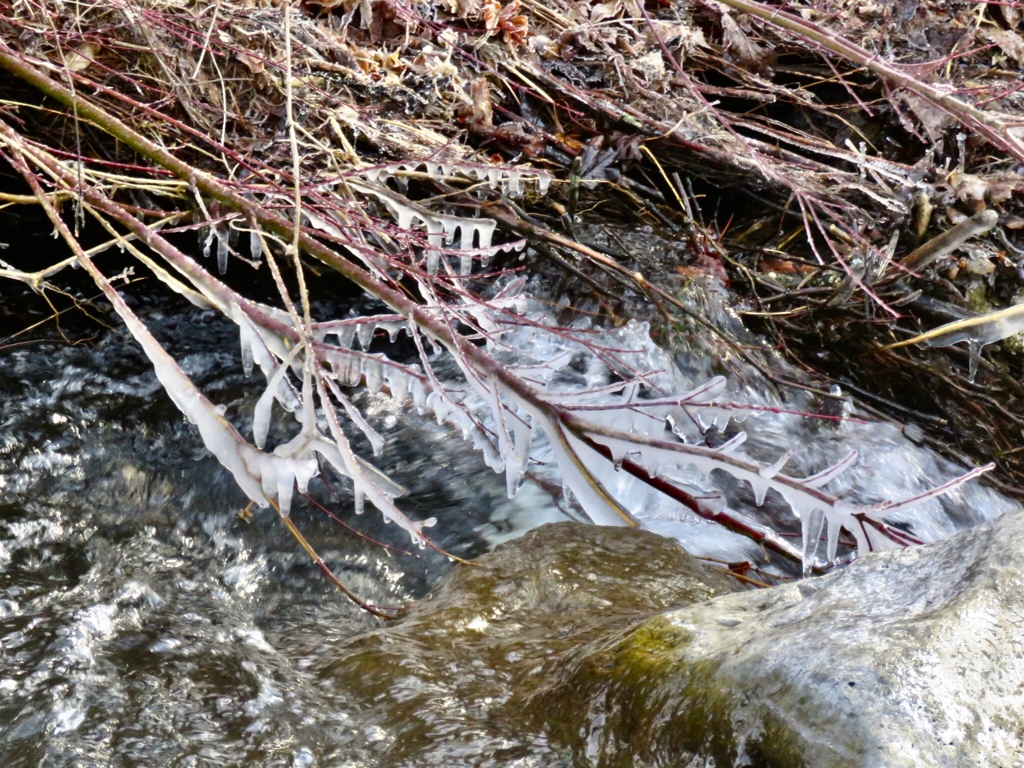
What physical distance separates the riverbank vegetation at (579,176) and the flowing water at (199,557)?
0.17 metres

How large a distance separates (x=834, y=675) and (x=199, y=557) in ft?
5.64

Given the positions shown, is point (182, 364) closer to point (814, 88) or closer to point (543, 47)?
point (543, 47)

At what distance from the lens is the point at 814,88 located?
4.37 m

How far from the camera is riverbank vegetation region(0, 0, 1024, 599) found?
8.34ft

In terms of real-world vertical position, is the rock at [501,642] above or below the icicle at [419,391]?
below

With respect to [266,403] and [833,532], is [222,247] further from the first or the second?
[833,532]

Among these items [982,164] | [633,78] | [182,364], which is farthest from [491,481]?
[982,164]

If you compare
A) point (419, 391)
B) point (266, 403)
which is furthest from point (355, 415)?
point (419, 391)

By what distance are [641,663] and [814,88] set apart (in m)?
3.74

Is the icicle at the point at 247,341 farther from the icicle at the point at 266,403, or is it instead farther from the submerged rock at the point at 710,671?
the submerged rock at the point at 710,671

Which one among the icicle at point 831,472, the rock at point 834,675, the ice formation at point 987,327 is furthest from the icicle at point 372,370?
the ice formation at point 987,327

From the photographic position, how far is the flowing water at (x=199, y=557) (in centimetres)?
153

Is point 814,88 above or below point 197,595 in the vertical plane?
above

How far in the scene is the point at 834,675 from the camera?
45.9 inches
